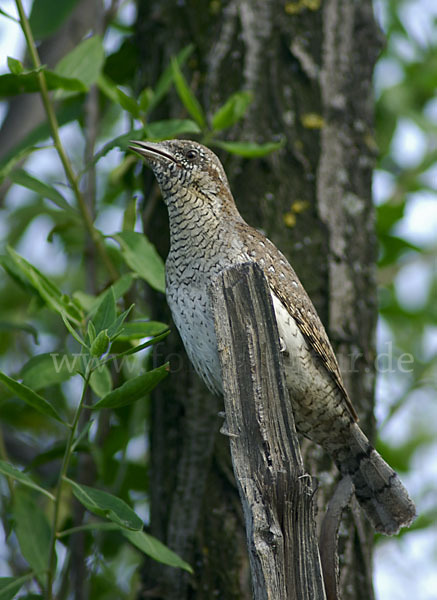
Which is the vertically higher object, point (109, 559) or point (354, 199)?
point (354, 199)

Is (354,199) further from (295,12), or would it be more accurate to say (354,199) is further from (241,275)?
(241,275)

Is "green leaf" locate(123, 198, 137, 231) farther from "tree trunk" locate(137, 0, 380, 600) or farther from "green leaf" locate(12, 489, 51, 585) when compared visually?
"green leaf" locate(12, 489, 51, 585)

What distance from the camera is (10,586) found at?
2.46m

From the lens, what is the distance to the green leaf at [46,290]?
2533mm

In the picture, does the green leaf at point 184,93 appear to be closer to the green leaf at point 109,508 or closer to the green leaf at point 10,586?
the green leaf at point 109,508

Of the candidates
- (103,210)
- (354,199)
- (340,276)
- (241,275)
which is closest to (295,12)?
(354,199)

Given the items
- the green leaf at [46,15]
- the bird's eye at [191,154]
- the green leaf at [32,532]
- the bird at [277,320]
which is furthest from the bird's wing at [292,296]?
the green leaf at [46,15]

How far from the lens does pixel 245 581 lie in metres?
2.93

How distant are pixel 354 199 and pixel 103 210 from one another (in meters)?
1.83

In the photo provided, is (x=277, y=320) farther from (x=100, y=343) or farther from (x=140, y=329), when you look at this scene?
(x=100, y=343)

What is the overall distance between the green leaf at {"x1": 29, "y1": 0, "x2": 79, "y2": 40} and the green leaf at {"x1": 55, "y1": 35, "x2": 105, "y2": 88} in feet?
1.21

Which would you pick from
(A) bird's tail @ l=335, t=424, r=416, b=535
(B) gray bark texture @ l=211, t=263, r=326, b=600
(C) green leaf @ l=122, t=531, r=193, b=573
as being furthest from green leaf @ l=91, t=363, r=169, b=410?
(A) bird's tail @ l=335, t=424, r=416, b=535

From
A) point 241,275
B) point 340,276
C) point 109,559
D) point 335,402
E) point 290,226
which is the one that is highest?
point 241,275

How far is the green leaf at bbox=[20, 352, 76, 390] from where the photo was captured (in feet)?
8.98
